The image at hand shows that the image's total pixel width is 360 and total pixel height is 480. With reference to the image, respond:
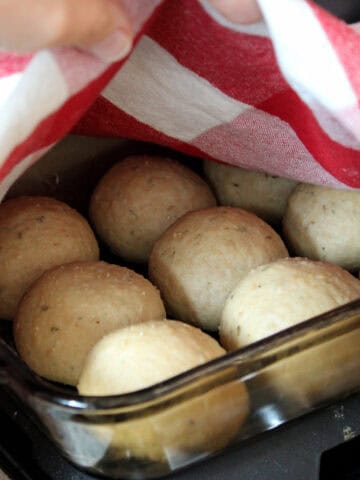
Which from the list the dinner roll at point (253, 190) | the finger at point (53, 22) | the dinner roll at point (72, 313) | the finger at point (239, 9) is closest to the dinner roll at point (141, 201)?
the dinner roll at point (253, 190)

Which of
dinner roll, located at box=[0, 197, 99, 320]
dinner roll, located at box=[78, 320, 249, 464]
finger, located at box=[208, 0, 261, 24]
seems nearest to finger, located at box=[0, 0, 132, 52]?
finger, located at box=[208, 0, 261, 24]

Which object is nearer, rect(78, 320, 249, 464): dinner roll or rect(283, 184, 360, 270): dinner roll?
rect(78, 320, 249, 464): dinner roll

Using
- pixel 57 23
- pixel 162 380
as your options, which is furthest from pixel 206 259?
pixel 57 23

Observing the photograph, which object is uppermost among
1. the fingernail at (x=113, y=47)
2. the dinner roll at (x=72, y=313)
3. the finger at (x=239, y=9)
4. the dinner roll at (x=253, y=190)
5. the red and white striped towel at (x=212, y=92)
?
the finger at (x=239, y=9)

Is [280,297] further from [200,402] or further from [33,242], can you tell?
[33,242]

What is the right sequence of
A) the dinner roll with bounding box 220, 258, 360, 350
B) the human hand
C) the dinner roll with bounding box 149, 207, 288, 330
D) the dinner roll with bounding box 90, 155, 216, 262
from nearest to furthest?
1. the human hand
2. the dinner roll with bounding box 220, 258, 360, 350
3. the dinner roll with bounding box 149, 207, 288, 330
4. the dinner roll with bounding box 90, 155, 216, 262

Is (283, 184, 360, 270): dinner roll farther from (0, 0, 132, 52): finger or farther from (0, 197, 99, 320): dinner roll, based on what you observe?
(0, 0, 132, 52): finger

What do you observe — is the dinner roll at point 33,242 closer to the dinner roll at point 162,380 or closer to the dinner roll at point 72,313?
the dinner roll at point 72,313
